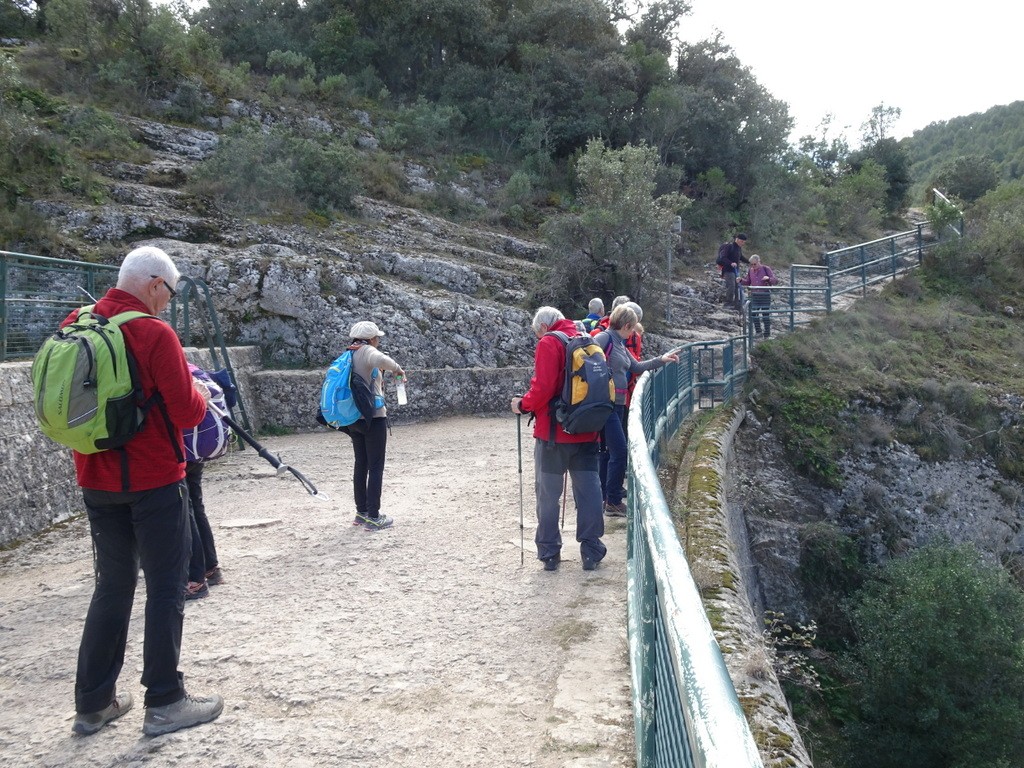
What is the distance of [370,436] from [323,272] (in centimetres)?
796

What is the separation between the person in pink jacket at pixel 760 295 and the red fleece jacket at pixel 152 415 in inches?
575

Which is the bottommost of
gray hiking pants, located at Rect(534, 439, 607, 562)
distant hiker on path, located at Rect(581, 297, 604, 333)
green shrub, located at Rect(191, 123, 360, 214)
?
gray hiking pants, located at Rect(534, 439, 607, 562)

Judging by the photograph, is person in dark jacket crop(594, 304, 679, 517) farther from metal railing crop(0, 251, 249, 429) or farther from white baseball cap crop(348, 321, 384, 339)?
metal railing crop(0, 251, 249, 429)

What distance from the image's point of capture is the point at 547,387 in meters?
5.06

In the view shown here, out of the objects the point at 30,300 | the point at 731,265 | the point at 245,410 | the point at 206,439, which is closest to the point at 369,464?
the point at 206,439

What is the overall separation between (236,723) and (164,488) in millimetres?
1112

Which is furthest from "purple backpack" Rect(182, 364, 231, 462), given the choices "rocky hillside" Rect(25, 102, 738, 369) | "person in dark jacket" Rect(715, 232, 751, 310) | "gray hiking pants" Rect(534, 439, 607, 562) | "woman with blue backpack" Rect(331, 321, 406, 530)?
"person in dark jacket" Rect(715, 232, 751, 310)

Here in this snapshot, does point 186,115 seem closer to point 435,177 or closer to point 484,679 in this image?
point 435,177

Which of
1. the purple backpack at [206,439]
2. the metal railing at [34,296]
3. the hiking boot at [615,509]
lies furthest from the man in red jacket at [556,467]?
the metal railing at [34,296]

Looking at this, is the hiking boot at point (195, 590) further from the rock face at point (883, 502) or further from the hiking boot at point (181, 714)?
the rock face at point (883, 502)

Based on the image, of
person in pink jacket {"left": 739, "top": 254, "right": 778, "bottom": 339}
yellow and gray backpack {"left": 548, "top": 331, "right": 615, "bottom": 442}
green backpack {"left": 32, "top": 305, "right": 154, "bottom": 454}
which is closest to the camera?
green backpack {"left": 32, "top": 305, "right": 154, "bottom": 454}

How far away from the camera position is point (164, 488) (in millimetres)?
3115

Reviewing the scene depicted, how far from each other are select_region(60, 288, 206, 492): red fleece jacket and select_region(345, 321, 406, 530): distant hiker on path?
2.95 m

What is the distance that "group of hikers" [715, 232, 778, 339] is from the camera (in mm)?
16594
